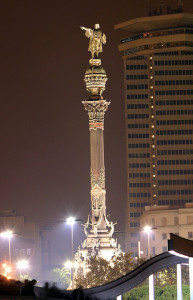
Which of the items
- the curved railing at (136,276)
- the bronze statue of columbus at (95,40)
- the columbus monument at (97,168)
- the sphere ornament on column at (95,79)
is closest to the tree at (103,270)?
the columbus monument at (97,168)

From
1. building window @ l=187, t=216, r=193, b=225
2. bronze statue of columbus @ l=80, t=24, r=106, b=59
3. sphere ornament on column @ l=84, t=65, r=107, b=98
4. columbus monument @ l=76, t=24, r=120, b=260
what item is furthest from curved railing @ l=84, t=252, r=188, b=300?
building window @ l=187, t=216, r=193, b=225

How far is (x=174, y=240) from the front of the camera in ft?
216

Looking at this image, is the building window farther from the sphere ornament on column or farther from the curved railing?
the curved railing

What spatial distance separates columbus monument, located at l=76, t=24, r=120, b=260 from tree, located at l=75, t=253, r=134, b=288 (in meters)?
3.83

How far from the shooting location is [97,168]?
14388cm

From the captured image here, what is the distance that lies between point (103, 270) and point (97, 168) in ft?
48.1

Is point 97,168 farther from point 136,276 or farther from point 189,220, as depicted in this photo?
point 136,276

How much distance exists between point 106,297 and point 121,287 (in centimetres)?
174

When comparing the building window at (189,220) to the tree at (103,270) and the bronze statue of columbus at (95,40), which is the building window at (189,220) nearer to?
the bronze statue of columbus at (95,40)

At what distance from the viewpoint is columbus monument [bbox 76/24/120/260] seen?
5546 inches

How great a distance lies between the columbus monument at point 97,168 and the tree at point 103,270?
3.83m

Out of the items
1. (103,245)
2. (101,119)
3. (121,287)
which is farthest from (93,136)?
(121,287)

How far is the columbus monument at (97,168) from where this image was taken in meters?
141

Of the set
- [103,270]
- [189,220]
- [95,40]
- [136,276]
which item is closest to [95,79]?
[95,40]
